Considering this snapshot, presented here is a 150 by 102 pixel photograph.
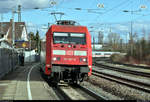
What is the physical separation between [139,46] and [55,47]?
4525 millimetres

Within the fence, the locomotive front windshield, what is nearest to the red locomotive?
the locomotive front windshield

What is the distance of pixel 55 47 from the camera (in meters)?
14.2

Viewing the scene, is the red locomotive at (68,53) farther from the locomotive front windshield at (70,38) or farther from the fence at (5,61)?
the fence at (5,61)

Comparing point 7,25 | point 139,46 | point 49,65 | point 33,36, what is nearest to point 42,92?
point 49,65

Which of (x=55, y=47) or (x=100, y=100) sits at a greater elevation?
(x=55, y=47)

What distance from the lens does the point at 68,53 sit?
1428 centimetres

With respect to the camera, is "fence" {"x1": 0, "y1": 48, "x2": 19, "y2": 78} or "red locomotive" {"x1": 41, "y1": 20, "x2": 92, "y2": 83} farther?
"fence" {"x1": 0, "y1": 48, "x2": 19, "y2": 78}

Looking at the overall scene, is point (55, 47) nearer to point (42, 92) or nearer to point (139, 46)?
point (42, 92)

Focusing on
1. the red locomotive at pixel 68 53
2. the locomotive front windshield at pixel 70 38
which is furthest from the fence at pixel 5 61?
the locomotive front windshield at pixel 70 38

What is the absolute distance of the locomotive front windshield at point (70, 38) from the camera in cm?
1452

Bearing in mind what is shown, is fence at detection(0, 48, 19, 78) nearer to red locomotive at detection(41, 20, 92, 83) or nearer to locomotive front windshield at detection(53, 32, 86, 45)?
red locomotive at detection(41, 20, 92, 83)

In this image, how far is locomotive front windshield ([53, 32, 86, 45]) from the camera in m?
14.5

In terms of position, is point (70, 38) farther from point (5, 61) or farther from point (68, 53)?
point (5, 61)

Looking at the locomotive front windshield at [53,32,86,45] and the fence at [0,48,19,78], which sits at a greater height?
the locomotive front windshield at [53,32,86,45]
